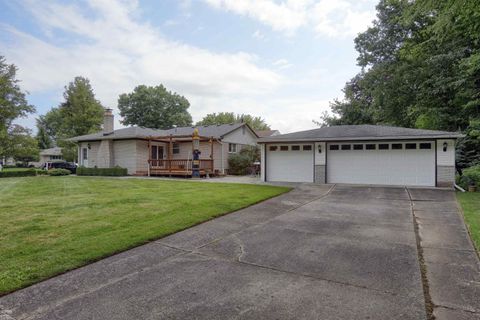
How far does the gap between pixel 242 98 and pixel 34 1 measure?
24.0 m

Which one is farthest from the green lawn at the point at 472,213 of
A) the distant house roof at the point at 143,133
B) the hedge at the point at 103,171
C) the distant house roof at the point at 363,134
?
the hedge at the point at 103,171

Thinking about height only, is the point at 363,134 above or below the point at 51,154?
above

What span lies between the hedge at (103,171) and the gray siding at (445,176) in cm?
1790

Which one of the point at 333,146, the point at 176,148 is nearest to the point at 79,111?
the point at 176,148

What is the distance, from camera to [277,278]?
11.8 feet

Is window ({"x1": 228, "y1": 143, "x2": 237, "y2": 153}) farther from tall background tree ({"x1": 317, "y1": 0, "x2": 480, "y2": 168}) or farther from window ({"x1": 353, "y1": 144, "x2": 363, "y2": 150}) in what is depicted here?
window ({"x1": 353, "y1": 144, "x2": 363, "y2": 150})

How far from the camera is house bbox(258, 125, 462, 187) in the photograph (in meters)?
12.8

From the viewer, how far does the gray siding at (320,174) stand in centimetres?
1463

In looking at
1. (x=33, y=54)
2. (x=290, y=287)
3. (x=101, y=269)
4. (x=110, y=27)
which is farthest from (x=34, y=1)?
(x=290, y=287)

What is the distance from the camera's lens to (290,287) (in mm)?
3348

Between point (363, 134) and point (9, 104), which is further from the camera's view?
point (9, 104)

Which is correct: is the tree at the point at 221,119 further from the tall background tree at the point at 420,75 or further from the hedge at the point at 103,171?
the tall background tree at the point at 420,75

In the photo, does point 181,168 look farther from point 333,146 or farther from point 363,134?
point 363,134

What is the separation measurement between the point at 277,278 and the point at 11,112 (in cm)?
3040
